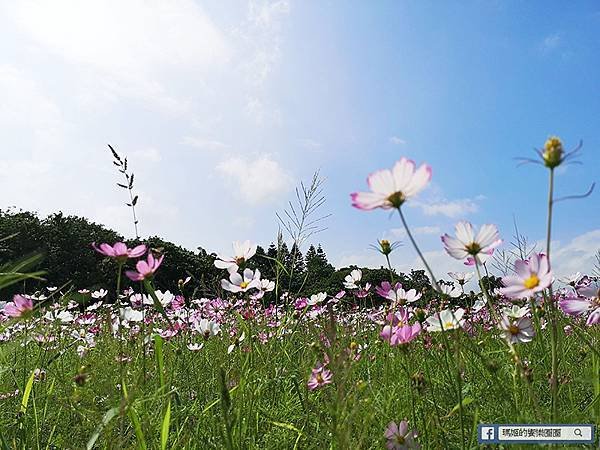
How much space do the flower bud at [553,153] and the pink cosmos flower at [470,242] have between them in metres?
0.22

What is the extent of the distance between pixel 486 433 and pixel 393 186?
0.51 metres

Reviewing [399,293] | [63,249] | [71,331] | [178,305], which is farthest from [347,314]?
[63,249]

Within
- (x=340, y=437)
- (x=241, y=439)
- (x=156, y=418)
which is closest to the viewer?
(x=340, y=437)

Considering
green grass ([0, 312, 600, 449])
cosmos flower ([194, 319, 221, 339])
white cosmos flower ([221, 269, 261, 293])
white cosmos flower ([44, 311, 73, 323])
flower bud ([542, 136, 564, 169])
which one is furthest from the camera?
white cosmos flower ([44, 311, 73, 323])

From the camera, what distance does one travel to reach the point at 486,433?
3.28 feet

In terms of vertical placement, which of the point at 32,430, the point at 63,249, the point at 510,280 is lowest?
the point at 32,430

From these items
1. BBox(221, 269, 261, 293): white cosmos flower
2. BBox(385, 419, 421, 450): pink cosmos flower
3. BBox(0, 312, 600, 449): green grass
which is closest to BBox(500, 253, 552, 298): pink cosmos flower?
BBox(0, 312, 600, 449): green grass

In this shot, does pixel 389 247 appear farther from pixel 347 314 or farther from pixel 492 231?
pixel 347 314

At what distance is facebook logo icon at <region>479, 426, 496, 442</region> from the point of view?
99 centimetres

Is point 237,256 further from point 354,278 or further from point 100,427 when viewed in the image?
point 354,278

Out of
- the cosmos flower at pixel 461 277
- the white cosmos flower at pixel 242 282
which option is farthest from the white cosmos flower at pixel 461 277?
the white cosmos flower at pixel 242 282

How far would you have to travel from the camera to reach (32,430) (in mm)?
1719

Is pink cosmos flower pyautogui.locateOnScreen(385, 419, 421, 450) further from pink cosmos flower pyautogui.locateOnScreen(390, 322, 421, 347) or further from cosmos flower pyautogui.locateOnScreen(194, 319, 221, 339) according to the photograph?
cosmos flower pyautogui.locateOnScreen(194, 319, 221, 339)

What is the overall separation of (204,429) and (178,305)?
5.49ft
